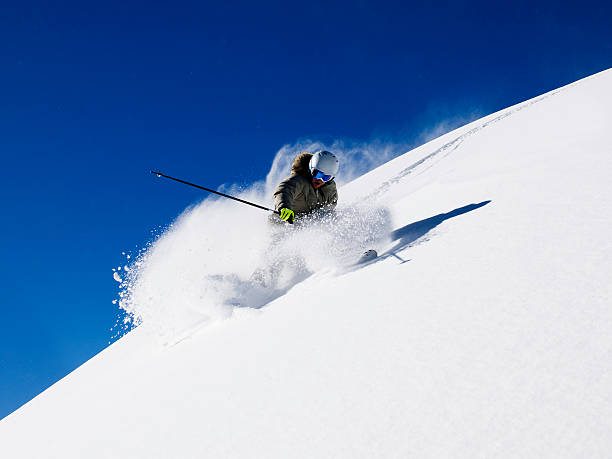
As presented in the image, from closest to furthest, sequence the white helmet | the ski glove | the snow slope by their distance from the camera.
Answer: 1. the snow slope
2. the ski glove
3. the white helmet

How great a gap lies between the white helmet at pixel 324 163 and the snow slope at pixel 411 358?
4.13ft

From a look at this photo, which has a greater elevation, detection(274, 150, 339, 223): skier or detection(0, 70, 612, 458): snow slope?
detection(274, 150, 339, 223): skier

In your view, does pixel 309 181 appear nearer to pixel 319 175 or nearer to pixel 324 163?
pixel 319 175

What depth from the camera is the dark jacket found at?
4.40 meters

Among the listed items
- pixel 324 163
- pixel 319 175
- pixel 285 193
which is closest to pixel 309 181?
pixel 319 175

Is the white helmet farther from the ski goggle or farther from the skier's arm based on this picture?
the skier's arm

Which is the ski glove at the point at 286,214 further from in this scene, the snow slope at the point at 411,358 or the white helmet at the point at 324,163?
the white helmet at the point at 324,163

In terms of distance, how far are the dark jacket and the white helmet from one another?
133mm

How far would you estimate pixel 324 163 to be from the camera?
15.4 feet

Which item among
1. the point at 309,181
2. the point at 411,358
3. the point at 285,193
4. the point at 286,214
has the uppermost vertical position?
the point at 309,181

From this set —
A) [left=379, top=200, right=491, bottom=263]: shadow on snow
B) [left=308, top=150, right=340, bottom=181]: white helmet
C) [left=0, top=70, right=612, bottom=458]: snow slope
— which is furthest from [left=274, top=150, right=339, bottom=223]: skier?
[left=379, top=200, right=491, bottom=263]: shadow on snow

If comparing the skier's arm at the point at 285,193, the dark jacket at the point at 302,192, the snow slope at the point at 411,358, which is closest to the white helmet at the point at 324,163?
the dark jacket at the point at 302,192

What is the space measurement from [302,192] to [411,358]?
3250 millimetres

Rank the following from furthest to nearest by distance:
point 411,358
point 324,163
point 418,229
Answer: point 324,163
point 418,229
point 411,358
